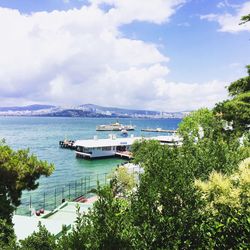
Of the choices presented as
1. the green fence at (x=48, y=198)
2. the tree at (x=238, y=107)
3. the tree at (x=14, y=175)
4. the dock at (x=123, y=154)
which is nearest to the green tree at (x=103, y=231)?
the tree at (x=14, y=175)

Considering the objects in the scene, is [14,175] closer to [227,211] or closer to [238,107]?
[227,211]

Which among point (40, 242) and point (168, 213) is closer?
point (168, 213)

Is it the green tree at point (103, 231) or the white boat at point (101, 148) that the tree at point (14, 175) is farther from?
the white boat at point (101, 148)

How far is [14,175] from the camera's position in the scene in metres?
14.7

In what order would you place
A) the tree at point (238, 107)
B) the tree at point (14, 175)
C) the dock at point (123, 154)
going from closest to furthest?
the tree at point (14, 175) < the tree at point (238, 107) < the dock at point (123, 154)

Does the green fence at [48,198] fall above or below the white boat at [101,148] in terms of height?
below

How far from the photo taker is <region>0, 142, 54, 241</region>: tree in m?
14.4

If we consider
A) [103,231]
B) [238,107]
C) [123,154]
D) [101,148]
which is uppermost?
[238,107]

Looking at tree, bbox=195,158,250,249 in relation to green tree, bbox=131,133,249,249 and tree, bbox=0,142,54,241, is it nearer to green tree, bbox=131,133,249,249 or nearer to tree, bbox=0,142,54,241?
green tree, bbox=131,133,249,249

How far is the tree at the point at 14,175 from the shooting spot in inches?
568

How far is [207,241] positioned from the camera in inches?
348

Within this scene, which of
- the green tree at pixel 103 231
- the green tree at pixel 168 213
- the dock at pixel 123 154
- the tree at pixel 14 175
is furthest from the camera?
the dock at pixel 123 154

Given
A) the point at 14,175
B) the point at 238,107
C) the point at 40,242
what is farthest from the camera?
the point at 238,107

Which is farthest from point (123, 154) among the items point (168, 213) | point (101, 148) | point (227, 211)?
point (168, 213)
